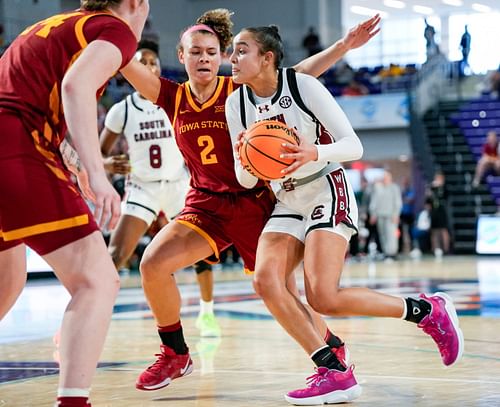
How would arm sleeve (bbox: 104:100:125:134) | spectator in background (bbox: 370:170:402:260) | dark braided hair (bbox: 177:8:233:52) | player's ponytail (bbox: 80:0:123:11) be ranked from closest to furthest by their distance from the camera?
player's ponytail (bbox: 80:0:123:11) → dark braided hair (bbox: 177:8:233:52) → arm sleeve (bbox: 104:100:125:134) → spectator in background (bbox: 370:170:402:260)

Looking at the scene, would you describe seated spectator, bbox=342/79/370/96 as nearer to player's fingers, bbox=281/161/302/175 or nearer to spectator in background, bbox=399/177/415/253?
spectator in background, bbox=399/177/415/253

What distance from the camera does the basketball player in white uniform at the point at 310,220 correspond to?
4742 mm

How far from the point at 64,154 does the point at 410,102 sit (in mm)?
21409

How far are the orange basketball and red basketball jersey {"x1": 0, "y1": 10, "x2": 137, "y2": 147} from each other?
3.95 ft

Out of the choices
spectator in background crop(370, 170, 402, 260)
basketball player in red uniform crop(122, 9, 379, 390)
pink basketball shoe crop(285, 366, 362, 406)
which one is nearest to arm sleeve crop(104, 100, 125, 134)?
basketball player in red uniform crop(122, 9, 379, 390)

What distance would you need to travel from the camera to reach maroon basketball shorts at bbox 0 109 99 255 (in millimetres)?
3457

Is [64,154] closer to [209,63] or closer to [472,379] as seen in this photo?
[209,63]

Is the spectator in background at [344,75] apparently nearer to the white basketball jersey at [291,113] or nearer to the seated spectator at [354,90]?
the seated spectator at [354,90]

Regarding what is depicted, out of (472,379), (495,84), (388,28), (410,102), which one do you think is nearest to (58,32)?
(472,379)

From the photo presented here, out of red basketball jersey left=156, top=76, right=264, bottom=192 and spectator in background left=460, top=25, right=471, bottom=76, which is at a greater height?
red basketball jersey left=156, top=76, right=264, bottom=192

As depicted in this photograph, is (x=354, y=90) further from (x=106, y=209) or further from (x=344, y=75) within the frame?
(x=106, y=209)

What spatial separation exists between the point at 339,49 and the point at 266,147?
102 cm

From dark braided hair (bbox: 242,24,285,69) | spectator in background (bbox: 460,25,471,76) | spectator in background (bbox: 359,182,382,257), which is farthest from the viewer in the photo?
spectator in background (bbox: 460,25,471,76)

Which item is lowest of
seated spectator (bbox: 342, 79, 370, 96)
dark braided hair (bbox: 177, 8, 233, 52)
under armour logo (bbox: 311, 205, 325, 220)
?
seated spectator (bbox: 342, 79, 370, 96)
